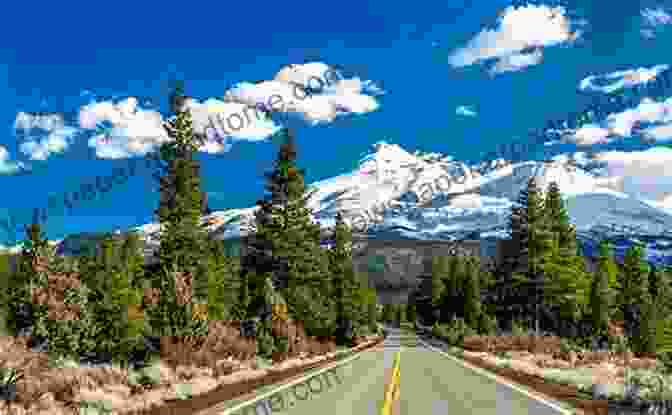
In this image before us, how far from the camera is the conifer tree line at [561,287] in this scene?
5759 centimetres

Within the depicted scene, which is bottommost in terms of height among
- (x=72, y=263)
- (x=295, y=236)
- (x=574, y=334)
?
(x=574, y=334)

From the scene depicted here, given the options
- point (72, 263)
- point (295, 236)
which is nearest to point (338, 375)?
point (72, 263)

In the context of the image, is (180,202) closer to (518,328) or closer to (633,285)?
(518,328)

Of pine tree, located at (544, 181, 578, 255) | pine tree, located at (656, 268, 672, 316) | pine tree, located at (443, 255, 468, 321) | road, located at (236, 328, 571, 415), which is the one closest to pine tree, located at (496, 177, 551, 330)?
→ pine tree, located at (544, 181, 578, 255)

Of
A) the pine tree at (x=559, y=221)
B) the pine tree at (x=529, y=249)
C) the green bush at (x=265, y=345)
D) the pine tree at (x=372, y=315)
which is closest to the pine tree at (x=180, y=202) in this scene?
the green bush at (x=265, y=345)

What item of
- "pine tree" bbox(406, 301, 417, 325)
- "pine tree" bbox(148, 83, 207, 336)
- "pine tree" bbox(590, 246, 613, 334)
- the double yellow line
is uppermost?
"pine tree" bbox(148, 83, 207, 336)

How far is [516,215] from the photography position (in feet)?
195

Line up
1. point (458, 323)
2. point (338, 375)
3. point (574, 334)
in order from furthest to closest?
point (458, 323) < point (574, 334) < point (338, 375)

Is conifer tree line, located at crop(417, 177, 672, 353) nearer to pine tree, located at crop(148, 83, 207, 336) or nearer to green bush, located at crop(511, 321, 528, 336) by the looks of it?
green bush, located at crop(511, 321, 528, 336)

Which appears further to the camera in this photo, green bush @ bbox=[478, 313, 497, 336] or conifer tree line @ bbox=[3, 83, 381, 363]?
green bush @ bbox=[478, 313, 497, 336]

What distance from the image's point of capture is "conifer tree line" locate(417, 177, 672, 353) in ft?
189

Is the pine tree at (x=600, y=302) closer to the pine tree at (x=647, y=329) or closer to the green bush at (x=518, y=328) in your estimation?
the pine tree at (x=647, y=329)

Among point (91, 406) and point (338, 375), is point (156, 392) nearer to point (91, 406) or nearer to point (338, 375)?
point (91, 406)

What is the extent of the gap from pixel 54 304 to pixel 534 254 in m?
43.3
